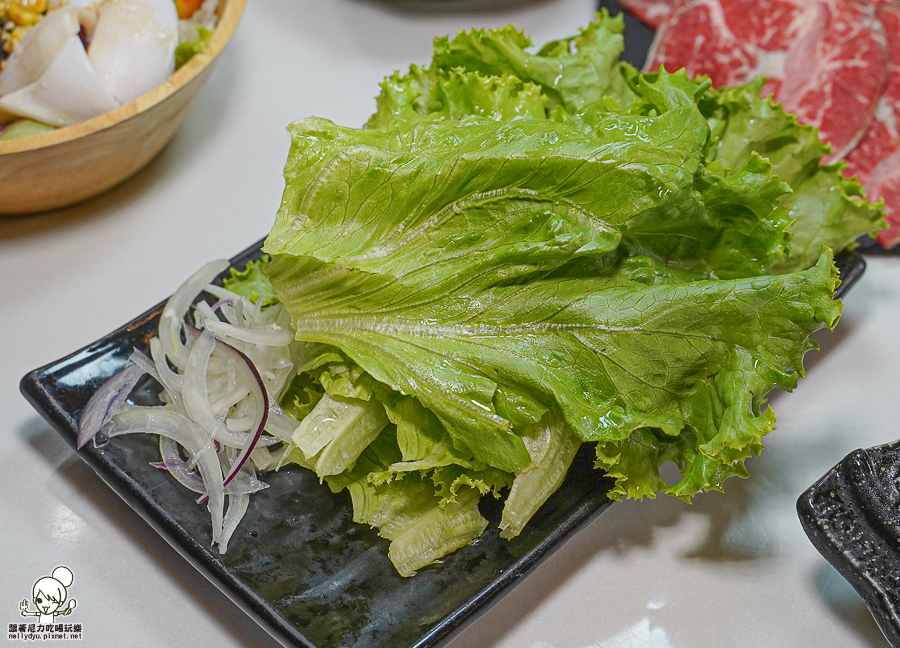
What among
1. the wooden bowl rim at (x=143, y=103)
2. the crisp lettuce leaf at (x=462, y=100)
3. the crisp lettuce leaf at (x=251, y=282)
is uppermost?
the crisp lettuce leaf at (x=462, y=100)

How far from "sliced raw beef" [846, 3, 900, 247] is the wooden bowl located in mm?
2136

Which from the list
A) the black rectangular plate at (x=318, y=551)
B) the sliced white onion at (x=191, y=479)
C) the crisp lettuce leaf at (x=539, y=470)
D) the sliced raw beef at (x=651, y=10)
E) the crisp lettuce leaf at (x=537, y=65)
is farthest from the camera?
the sliced raw beef at (x=651, y=10)

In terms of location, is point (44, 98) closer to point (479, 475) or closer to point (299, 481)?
point (299, 481)

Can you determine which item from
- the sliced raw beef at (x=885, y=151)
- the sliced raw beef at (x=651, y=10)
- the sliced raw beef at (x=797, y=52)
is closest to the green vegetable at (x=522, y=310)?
the sliced raw beef at (x=885, y=151)

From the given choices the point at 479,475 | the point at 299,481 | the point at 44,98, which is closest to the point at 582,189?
the point at 479,475

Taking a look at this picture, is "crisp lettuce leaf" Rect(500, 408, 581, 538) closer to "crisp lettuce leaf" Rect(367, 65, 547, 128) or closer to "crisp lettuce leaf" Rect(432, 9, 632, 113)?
"crisp lettuce leaf" Rect(367, 65, 547, 128)

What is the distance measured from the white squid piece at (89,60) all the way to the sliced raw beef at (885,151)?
7.43ft

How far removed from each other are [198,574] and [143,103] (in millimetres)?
1295

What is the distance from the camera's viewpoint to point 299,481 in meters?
1.79

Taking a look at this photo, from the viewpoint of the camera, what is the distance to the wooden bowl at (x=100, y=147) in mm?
2104

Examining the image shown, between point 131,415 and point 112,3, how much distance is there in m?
1.36

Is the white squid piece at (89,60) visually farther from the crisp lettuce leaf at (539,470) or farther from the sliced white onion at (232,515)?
the crisp lettuce leaf at (539,470)

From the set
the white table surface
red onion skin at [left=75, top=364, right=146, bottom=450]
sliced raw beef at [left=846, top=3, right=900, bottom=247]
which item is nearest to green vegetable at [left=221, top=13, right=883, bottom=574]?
the white table surface

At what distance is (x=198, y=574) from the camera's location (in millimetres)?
1746
